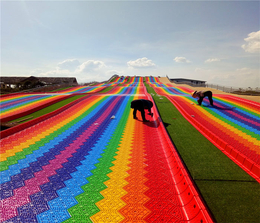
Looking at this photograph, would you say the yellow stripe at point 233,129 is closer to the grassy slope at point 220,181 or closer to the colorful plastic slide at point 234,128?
the colorful plastic slide at point 234,128

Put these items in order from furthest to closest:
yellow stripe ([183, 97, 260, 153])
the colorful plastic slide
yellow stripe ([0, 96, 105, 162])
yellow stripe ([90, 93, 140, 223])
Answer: yellow stripe ([183, 97, 260, 153]) → yellow stripe ([0, 96, 105, 162]) → the colorful plastic slide → yellow stripe ([90, 93, 140, 223])

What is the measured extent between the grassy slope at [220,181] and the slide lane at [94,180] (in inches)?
21.3

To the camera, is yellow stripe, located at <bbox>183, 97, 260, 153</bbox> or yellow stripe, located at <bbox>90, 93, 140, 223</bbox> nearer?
yellow stripe, located at <bbox>90, 93, 140, 223</bbox>

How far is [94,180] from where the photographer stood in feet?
13.8

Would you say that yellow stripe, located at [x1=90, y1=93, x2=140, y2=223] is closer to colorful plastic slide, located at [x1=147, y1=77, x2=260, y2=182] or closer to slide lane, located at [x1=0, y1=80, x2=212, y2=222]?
slide lane, located at [x1=0, y1=80, x2=212, y2=222]

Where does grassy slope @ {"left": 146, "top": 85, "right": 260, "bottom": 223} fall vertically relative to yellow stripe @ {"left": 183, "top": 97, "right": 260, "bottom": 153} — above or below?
below

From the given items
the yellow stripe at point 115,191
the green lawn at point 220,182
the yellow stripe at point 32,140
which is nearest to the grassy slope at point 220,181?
the green lawn at point 220,182

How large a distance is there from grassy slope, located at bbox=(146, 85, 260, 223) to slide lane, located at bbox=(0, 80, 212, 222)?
54cm

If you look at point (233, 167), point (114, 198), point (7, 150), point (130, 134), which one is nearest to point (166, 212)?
point (114, 198)

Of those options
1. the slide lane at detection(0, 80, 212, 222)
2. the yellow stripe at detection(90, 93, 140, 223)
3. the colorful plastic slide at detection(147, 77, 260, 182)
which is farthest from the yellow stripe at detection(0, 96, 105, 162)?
the colorful plastic slide at detection(147, 77, 260, 182)

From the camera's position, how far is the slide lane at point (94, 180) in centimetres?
314

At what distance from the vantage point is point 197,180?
4.18 metres

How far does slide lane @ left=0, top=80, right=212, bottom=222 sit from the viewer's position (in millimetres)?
3143

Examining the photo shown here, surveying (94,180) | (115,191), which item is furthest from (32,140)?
(115,191)
